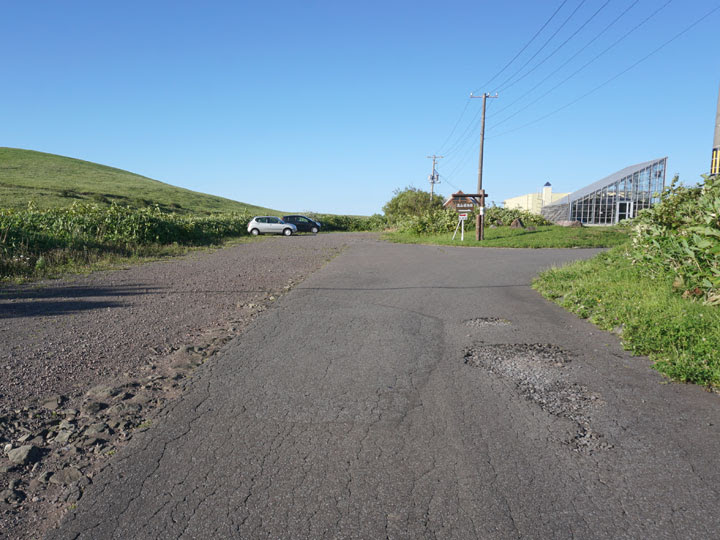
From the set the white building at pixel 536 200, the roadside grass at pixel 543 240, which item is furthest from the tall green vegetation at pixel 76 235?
the white building at pixel 536 200

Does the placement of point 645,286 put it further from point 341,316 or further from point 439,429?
point 439,429

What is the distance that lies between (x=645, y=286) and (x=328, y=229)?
48.5 m

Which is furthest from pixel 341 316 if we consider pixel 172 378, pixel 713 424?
pixel 713 424

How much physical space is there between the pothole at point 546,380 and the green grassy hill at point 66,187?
4228cm

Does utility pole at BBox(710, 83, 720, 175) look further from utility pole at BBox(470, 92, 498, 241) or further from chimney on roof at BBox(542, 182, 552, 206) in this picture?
chimney on roof at BBox(542, 182, 552, 206)

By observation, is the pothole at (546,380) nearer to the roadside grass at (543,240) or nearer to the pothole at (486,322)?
the pothole at (486,322)

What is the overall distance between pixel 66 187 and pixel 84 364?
58.1 m

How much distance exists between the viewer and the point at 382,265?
15.0 meters

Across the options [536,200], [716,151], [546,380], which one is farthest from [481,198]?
[536,200]

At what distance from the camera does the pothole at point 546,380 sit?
363 cm

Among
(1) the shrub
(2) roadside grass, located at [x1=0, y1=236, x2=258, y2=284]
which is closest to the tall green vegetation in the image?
(2) roadside grass, located at [x1=0, y1=236, x2=258, y2=284]

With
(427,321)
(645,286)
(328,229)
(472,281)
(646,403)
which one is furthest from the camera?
(328,229)

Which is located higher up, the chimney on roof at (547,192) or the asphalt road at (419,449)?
the chimney on roof at (547,192)

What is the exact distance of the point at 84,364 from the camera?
5.09m
